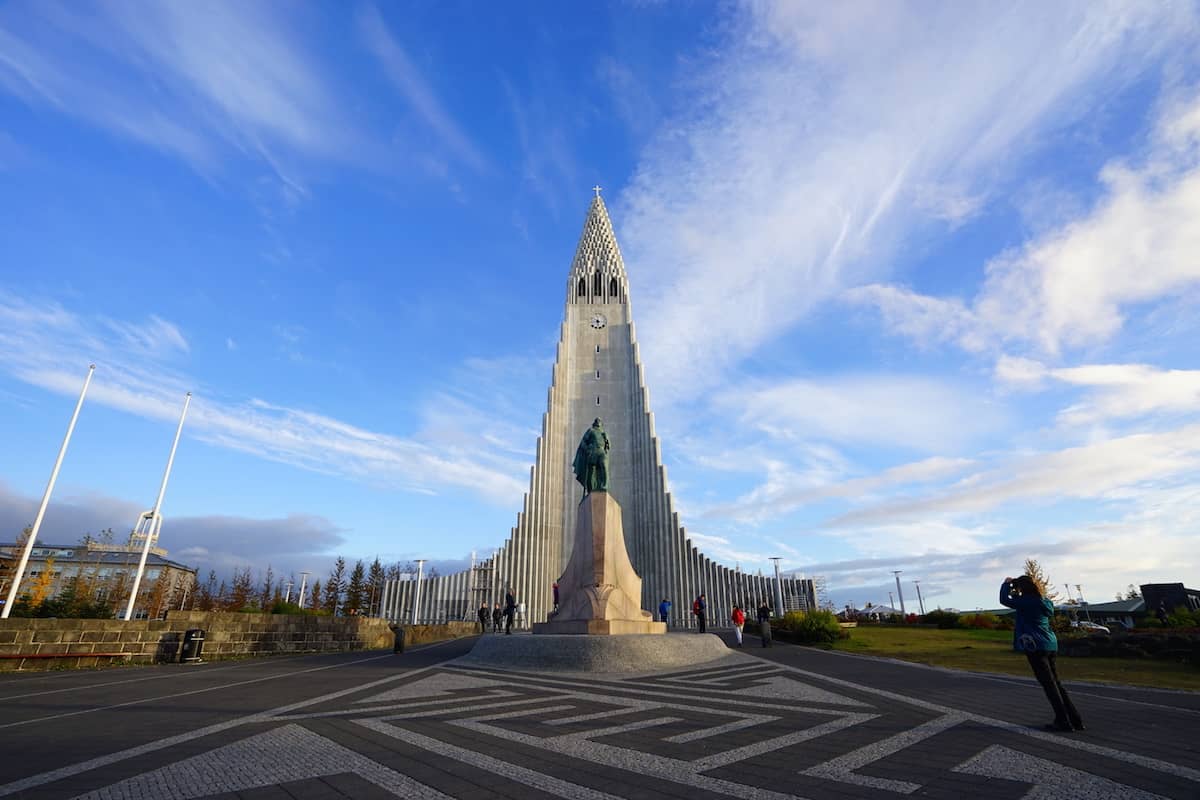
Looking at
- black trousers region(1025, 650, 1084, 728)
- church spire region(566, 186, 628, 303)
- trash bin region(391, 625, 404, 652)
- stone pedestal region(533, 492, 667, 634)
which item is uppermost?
church spire region(566, 186, 628, 303)

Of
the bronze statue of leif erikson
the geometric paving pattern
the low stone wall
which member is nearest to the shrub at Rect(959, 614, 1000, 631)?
the bronze statue of leif erikson

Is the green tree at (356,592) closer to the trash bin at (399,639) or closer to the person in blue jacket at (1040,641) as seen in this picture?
the trash bin at (399,639)

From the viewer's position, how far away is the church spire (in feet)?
167

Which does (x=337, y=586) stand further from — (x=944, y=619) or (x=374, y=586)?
(x=944, y=619)

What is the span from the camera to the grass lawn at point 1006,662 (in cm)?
942

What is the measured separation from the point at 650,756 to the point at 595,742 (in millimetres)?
675

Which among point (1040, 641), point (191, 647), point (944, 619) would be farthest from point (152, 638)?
point (944, 619)

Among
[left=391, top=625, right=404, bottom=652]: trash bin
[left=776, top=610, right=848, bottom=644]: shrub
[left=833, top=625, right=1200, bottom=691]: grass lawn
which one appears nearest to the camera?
[left=833, top=625, right=1200, bottom=691]: grass lawn

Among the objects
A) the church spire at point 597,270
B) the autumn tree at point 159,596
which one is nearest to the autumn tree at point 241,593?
the autumn tree at point 159,596

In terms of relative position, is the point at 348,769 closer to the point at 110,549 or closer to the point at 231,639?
the point at 231,639

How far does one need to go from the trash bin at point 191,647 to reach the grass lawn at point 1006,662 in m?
16.6

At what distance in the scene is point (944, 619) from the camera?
2728cm

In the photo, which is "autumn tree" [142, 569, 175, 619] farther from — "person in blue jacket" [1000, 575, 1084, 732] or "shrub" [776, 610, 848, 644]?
"person in blue jacket" [1000, 575, 1084, 732]

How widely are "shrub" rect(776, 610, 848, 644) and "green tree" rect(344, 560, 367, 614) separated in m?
53.1
